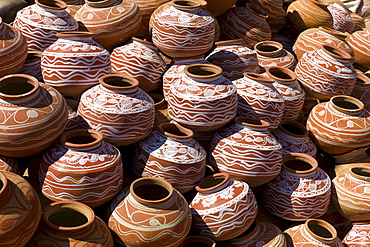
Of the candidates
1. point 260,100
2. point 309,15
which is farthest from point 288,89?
point 309,15

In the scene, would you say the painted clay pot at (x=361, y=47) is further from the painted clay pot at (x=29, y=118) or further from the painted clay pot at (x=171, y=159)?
the painted clay pot at (x=29, y=118)

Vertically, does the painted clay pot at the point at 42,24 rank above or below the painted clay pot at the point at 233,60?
above

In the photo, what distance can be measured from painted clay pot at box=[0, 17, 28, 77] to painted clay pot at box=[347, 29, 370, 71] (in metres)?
3.70

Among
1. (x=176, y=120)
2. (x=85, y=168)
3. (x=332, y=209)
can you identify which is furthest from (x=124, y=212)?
(x=332, y=209)

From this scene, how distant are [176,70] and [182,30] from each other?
0.33 m

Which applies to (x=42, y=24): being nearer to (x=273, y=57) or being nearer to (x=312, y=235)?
(x=273, y=57)

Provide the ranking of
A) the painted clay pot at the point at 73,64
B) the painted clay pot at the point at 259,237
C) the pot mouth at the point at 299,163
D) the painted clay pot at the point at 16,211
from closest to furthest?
the painted clay pot at the point at 16,211 → the painted clay pot at the point at 73,64 → the painted clay pot at the point at 259,237 → the pot mouth at the point at 299,163

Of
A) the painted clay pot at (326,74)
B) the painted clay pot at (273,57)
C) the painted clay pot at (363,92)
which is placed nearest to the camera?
the painted clay pot at (326,74)

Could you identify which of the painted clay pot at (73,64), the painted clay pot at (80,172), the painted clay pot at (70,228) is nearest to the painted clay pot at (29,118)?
the painted clay pot at (80,172)

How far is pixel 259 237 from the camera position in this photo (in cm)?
315

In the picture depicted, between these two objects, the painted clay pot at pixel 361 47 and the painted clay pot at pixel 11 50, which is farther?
the painted clay pot at pixel 361 47

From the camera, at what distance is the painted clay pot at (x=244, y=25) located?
14.5 feet

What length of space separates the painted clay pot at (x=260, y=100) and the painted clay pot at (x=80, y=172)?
1.27 meters

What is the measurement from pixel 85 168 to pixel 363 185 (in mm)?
2325
